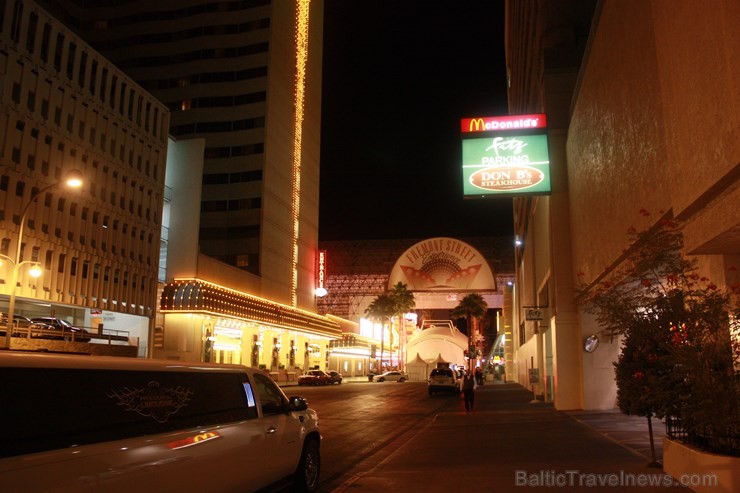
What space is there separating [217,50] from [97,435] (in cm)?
7290

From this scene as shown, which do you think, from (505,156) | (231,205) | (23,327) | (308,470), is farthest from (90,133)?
(308,470)

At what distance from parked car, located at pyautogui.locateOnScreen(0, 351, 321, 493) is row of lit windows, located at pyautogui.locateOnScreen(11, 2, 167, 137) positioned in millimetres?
37736

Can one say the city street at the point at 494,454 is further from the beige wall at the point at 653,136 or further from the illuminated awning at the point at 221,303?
the illuminated awning at the point at 221,303

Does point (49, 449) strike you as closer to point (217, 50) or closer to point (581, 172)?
point (581, 172)

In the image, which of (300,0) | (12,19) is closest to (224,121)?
(300,0)

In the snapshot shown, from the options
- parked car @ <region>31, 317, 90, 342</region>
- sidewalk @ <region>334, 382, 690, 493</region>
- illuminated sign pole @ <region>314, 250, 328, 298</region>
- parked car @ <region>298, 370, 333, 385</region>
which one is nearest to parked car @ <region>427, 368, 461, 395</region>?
parked car @ <region>298, 370, 333, 385</region>

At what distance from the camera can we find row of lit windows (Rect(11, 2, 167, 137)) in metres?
37.9

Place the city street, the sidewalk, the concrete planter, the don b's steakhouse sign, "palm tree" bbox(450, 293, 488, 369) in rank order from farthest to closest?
"palm tree" bbox(450, 293, 488, 369) → the don b's steakhouse sign → the city street → the sidewalk → the concrete planter

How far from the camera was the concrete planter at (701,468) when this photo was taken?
7.34 meters

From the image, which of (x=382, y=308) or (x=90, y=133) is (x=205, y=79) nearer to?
(x=90, y=133)

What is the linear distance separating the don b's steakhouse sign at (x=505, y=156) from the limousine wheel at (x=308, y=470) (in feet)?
54.5

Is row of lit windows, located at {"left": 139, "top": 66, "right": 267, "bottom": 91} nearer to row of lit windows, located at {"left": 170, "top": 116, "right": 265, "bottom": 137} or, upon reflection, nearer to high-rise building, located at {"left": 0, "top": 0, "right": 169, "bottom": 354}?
row of lit windows, located at {"left": 170, "top": 116, "right": 265, "bottom": 137}

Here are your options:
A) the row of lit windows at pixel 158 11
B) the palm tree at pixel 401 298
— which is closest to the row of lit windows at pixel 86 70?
the row of lit windows at pixel 158 11

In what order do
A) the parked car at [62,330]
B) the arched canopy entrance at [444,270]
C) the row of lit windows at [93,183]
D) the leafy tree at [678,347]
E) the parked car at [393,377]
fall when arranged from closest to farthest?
the leafy tree at [678,347] < the parked car at [62,330] < the row of lit windows at [93,183] < the parked car at [393,377] < the arched canopy entrance at [444,270]
